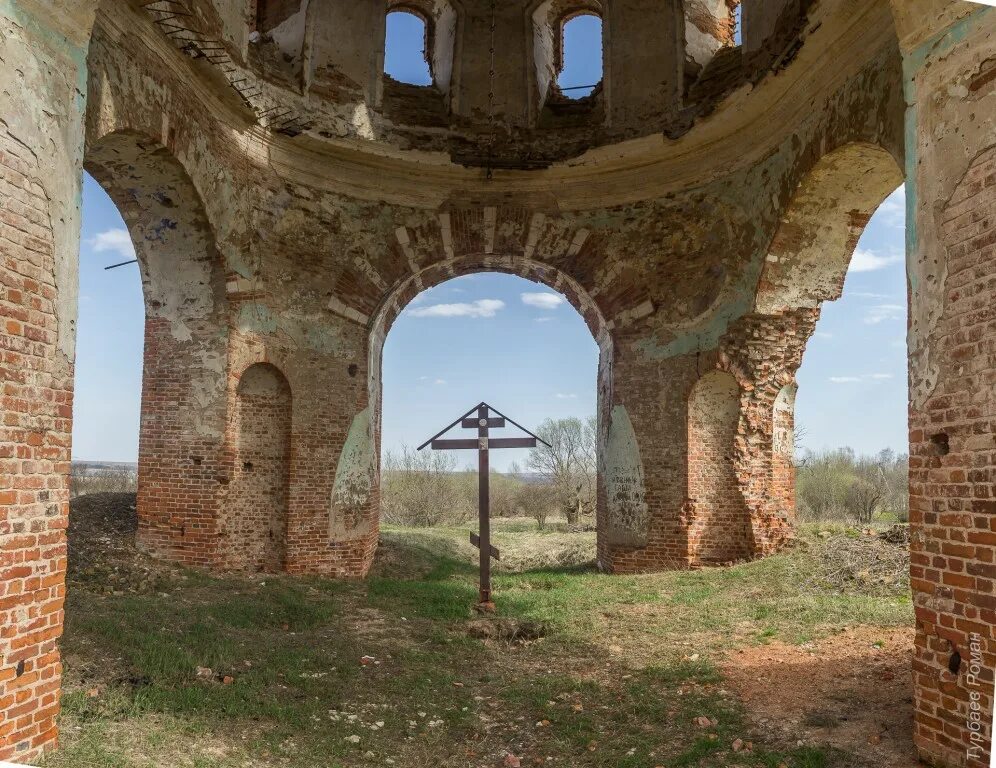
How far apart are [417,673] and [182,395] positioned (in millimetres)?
5248

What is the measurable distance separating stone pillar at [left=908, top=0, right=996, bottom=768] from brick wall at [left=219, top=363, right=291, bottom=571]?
26.8ft

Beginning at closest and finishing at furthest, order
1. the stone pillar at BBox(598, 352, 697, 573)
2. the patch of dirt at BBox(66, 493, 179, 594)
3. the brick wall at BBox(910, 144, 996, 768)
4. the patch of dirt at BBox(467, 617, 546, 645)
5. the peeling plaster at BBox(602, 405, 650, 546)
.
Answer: the brick wall at BBox(910, 144, 996, 768)
the patch of dirt at BBox(467, 617, 546, 645)
the patch of dirt at BBox(66, 493, 179, 594)
the stone pillar at BBox(598, 352, 697, 573)
the peeling plaster at BBox(602, 405, 650, 546)

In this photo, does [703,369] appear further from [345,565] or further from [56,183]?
[56,183]

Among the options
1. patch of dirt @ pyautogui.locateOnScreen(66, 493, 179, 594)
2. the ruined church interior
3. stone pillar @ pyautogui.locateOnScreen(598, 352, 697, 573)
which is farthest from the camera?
stone pillar @ pyautogui.locateOnScreen(598, 352, 697, 573)

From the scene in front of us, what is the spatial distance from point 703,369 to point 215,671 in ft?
25.0

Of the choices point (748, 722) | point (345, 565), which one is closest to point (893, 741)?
point (748, 722)

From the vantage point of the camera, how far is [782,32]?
9336mm

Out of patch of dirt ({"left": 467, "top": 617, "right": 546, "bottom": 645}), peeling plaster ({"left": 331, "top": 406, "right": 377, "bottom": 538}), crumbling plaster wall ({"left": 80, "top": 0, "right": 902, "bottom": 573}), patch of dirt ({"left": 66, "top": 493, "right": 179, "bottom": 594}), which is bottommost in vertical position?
patch of dirt ({"left": 467, "top": 617, "right": 546, "bottom": 645})

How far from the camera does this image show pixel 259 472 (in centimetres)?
1024

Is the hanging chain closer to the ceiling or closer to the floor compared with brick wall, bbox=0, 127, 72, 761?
closer to the ceiling

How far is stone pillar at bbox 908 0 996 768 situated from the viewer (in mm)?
4004

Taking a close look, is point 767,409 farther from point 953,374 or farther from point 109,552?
point 109,552

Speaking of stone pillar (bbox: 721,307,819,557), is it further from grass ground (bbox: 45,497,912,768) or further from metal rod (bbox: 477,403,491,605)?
metal rod (bbox: 477,403,491,605)

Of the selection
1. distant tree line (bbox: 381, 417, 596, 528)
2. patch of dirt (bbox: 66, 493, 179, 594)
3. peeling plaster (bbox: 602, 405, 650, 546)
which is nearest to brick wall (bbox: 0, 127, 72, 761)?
patch of dirt (bbox: 66, 493, 179, 594)
